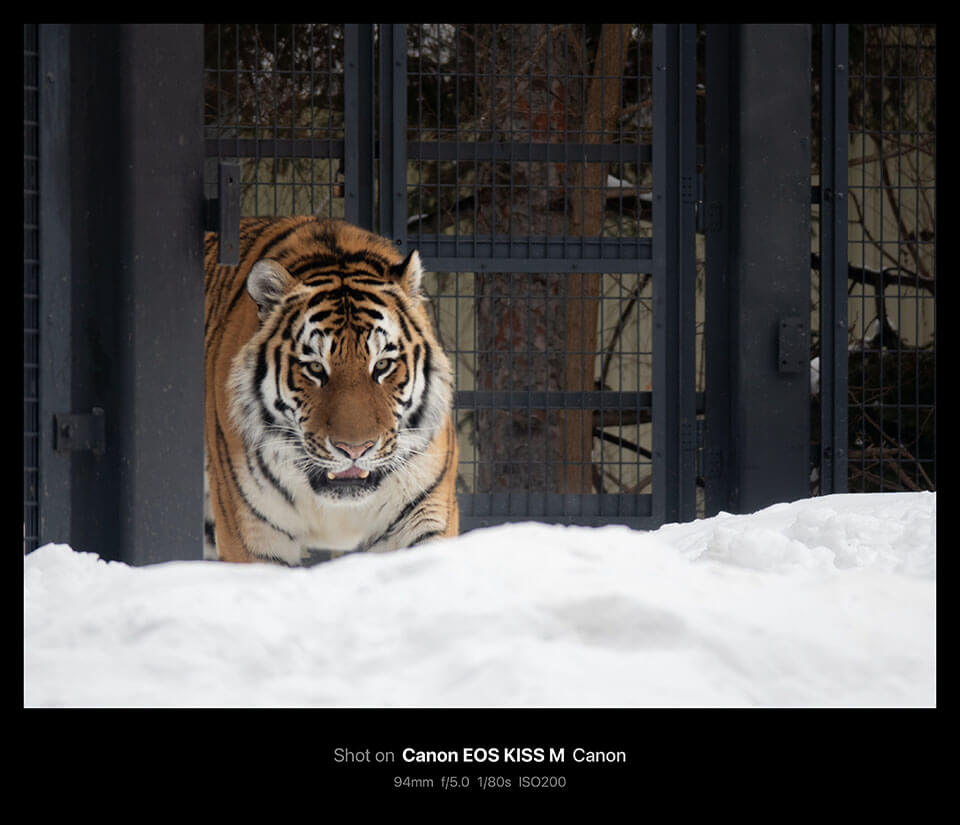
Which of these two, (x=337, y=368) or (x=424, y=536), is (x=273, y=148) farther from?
(x=424, y=536)

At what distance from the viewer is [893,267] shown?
5609mm

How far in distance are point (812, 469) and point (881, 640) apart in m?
2.87

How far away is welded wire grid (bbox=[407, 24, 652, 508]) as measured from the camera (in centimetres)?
402

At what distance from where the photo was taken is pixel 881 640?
1575 millimetres

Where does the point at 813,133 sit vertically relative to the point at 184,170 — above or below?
above

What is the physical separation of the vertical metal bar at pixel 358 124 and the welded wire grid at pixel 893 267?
1697 mm

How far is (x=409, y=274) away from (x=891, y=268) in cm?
279

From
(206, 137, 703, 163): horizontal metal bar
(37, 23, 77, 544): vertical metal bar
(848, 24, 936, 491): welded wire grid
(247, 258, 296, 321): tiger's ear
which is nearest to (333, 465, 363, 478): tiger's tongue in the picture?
(247, 258, 296, 321): tiger's ear

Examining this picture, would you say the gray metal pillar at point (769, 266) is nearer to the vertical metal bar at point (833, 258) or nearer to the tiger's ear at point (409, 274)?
the vertical metal bar at point (833, 258)

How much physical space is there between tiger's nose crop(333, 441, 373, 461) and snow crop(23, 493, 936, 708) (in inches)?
53.7

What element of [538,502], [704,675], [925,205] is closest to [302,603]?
[704,675]

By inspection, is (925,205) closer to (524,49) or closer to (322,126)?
(524,49)

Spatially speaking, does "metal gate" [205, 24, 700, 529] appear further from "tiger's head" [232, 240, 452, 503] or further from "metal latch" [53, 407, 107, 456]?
"metal latch" [53, 407, 107, 456]

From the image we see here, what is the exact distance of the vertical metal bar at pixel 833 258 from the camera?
405 cm
